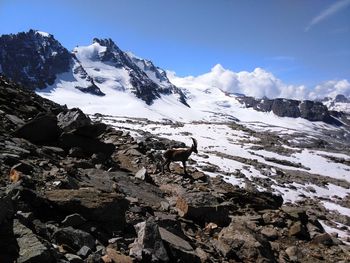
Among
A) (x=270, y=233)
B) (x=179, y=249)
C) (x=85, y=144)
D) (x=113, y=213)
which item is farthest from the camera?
(x=85, y=144)

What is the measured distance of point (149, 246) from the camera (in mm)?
9281

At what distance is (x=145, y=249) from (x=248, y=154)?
251 ft

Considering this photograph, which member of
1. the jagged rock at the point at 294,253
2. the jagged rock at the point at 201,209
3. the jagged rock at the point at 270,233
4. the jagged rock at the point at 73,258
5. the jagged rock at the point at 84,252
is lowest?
the jagged rock at the point at 294,253

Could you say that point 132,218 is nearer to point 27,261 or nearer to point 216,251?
point 216,251

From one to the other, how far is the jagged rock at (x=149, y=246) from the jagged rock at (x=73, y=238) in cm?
99

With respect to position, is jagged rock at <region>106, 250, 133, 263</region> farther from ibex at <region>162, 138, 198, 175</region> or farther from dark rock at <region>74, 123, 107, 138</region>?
ibex at <region>162, 138, 198, 175</region>

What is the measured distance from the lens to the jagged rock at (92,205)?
9789 millimetres

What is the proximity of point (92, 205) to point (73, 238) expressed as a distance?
169 cm

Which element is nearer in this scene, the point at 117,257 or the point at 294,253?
the point at 117,257

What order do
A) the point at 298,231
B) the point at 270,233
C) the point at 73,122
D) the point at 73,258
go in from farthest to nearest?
the point at 73,122, the point at 298,231, the point at 270,233, the point at 73,258

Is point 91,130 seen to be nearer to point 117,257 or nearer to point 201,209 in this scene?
point 201,209

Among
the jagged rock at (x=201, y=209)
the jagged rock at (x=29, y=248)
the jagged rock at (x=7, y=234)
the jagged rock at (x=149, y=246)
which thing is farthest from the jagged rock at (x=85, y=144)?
the jagged rock at (x=29, y=248)

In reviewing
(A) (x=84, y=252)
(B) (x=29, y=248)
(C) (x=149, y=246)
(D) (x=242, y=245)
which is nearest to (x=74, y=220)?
(A) (x=84, y=252)

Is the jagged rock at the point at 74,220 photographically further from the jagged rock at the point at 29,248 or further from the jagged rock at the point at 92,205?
the jagged rock at the point at 29,248
